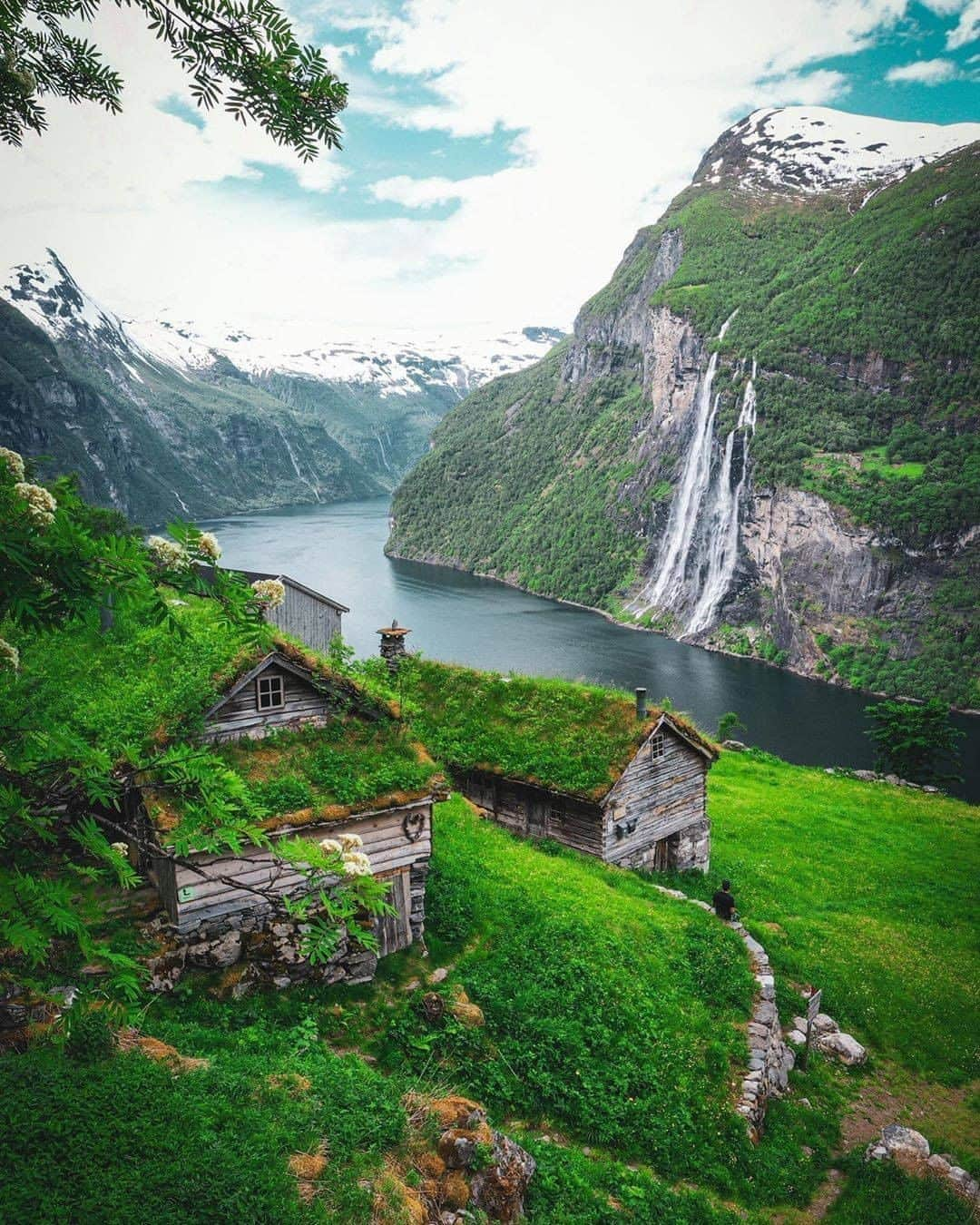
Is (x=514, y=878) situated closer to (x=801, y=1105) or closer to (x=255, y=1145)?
(x=801, y=1105)

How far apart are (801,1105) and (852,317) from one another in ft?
419

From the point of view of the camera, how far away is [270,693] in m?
15.2

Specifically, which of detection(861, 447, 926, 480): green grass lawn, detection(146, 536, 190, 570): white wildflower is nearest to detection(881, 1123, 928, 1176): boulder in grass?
detection(146, 536, 190, 570): white wildflower

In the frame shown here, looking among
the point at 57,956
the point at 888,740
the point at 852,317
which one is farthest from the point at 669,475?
the point at 57,956

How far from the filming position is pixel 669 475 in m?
134

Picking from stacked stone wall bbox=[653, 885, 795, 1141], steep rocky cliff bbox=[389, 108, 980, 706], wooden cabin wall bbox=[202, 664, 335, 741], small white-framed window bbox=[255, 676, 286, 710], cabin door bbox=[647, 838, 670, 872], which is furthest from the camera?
steep rocky cliff bbox=[389, 108, 980, 706]

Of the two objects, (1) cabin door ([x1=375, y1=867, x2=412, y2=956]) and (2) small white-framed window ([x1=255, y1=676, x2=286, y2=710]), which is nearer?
(2) small white-framed window ([x1=255, y1=676, x2=286, y2=710])

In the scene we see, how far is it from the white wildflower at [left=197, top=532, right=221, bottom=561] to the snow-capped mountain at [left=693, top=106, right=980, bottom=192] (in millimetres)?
193621

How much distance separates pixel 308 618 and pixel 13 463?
33.8 m

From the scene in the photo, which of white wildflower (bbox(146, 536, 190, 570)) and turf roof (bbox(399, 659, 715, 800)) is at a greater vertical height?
white wildflower (bbox(146, 536, 190, 570))

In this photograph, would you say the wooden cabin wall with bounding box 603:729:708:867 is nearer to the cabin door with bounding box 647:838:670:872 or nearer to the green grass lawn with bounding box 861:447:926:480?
the cabin door with bounding box 647:838:670:872

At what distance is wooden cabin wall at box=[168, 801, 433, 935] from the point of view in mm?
13000

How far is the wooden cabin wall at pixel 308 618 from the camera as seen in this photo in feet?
119

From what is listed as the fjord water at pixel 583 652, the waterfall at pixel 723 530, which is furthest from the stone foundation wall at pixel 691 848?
the waterfall at pixel 723 530
